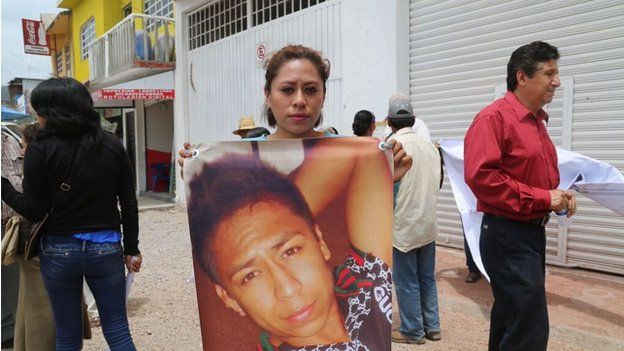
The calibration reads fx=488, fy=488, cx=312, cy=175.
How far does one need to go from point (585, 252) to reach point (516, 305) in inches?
135

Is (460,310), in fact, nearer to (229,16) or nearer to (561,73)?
(561,73)

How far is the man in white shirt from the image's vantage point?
11.6 feet

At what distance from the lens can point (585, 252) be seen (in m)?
5.29

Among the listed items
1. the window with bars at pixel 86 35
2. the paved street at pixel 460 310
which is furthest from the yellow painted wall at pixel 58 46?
the paved street at pixel 460 310

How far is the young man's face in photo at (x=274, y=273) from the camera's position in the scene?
1.62 m

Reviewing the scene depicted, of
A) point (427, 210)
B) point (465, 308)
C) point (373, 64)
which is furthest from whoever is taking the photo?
point (373, 64)

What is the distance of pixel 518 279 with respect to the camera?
2459mm

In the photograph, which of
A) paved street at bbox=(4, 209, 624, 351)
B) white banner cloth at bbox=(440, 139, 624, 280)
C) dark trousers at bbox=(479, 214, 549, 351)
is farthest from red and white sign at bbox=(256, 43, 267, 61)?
dark trousers at bbox=(479, 214, 549, 351)

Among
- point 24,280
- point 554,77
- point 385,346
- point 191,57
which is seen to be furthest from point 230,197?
point 191,57

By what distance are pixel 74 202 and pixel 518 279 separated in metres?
2.29

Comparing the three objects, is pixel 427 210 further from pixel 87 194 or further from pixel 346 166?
pixel 87 194

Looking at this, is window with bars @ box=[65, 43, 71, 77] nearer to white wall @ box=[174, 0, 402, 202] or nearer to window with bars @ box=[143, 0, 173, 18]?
window with bars @ box=[143, 0, 173, 18]

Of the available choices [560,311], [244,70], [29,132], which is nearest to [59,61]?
[244,70]

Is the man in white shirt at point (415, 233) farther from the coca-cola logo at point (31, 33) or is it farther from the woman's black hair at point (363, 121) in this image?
the coca-cola logo at point (31, 33)
